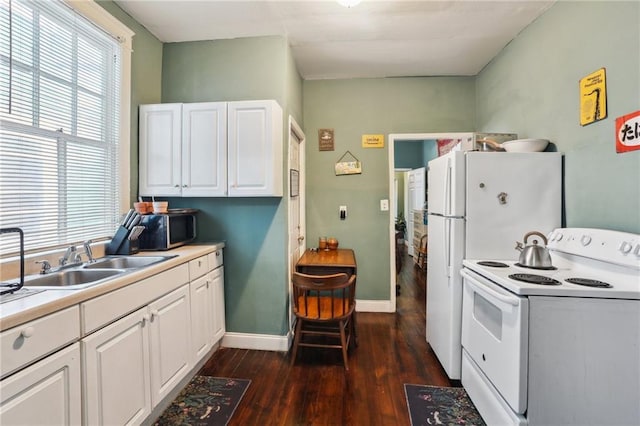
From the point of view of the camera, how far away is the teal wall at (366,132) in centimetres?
336

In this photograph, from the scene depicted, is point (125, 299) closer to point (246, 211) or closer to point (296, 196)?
point (246, 211)

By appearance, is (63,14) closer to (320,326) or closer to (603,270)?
(320,326)

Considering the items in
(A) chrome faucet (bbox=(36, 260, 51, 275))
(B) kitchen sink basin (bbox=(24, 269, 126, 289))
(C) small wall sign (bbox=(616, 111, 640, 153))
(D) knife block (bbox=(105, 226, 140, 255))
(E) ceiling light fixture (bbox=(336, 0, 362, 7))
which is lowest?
(B) kitchen sink basin (bbox=(24, 269, 126, 289))

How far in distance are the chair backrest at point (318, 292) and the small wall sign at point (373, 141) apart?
171 cm

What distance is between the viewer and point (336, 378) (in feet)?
7.07

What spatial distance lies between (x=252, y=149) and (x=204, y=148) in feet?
1.28

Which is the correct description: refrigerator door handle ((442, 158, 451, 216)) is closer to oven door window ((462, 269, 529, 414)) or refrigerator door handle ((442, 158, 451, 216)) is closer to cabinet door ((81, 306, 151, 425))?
oven door window ((462, 269, 529, 414))

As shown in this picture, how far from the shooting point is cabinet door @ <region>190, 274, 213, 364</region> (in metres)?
2.07

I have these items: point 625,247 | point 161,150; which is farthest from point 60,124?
point 625,247

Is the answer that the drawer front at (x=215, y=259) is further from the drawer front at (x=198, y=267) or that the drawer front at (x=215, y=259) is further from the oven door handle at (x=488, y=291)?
the oven door handle at (x=488, y=291)

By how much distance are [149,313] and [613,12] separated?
3046 millimetres

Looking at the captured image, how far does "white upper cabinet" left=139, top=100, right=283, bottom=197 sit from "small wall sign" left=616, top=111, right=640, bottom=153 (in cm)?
211

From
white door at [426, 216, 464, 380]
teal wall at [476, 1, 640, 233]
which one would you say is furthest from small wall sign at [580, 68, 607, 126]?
white door at [426, 216, 464, 380]

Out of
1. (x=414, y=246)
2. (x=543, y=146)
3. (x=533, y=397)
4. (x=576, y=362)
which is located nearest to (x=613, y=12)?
(x=543, y=146)
